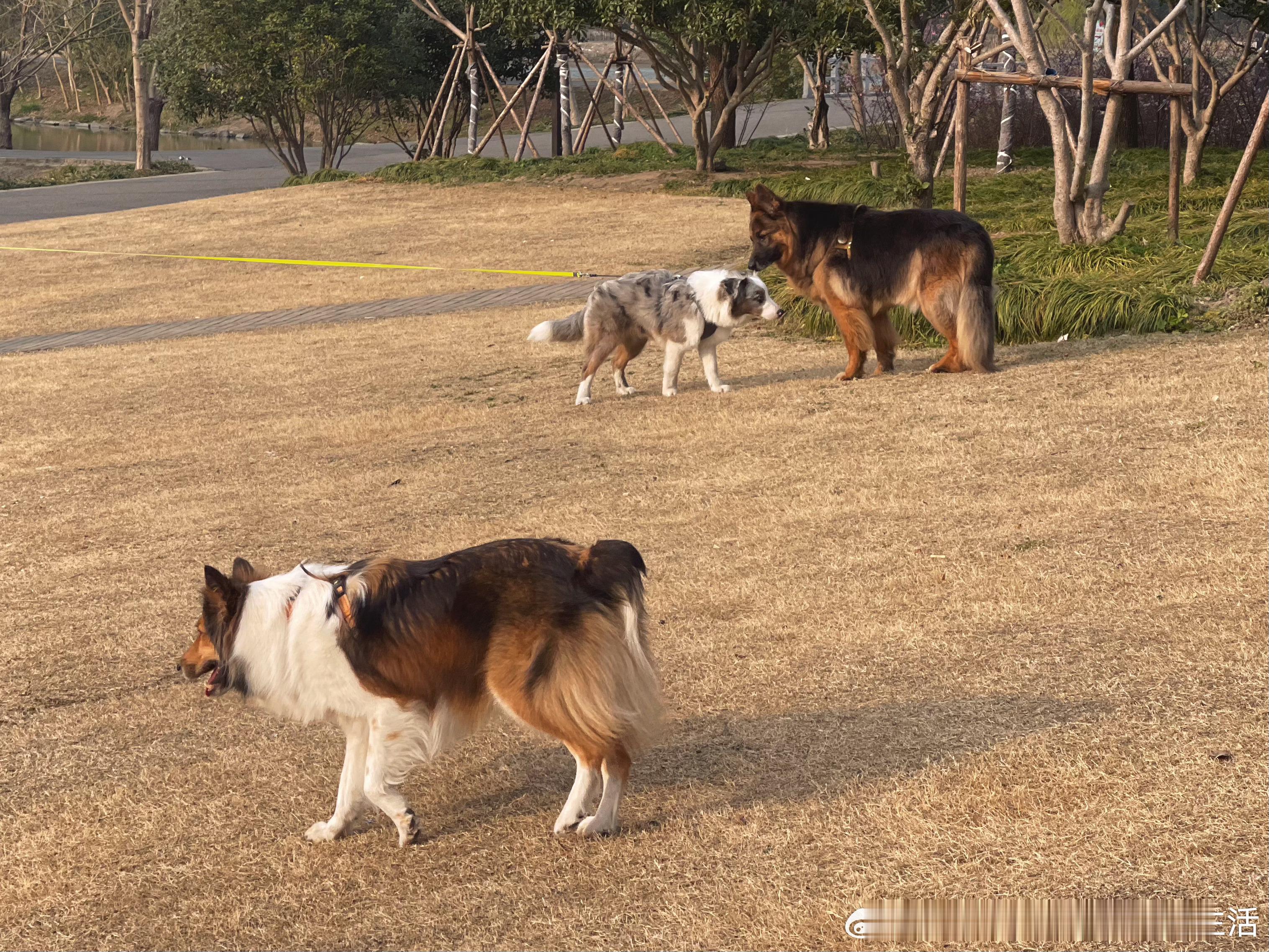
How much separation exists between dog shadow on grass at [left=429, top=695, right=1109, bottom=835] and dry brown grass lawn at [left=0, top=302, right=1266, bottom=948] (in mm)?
16

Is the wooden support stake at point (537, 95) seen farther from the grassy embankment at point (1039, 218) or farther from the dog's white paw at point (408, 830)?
the dog's white paw at point (408, 830)

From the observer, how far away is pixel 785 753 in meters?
4.56

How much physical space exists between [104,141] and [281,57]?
28.0 m

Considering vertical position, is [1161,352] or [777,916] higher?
[1161,352]

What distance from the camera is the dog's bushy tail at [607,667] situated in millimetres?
3863

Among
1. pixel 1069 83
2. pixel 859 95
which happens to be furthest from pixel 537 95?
pixel 1069 83

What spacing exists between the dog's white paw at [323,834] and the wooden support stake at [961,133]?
9.08 meters

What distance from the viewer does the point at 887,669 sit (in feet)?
16.8

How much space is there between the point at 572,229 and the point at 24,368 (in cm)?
888

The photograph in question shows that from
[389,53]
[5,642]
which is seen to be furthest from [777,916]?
[389,53]

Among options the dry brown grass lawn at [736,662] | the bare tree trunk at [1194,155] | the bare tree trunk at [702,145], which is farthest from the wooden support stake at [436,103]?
the dry brown grass lawn at [736,662]

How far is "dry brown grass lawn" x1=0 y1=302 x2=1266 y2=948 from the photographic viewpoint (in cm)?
380

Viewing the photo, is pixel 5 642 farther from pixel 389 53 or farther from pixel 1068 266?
pixel 389 53

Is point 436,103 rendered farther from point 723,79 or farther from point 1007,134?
point 1007,134
